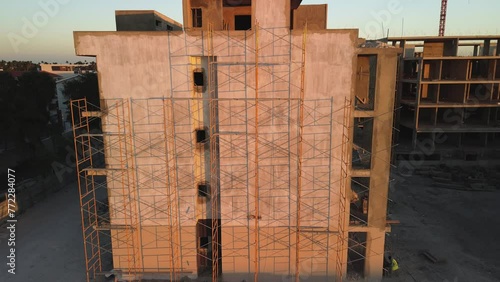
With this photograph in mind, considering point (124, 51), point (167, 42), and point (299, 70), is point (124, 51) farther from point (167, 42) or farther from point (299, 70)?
point (299, 70)

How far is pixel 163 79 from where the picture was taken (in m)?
15.6

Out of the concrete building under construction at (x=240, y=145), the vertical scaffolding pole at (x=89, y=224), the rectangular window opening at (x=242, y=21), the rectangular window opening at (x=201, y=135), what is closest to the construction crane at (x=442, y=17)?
the rectangular window opening at (x=242, y=21)

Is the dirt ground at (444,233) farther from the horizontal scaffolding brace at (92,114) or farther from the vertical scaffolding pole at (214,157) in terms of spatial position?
the horizontal scaffolding brace at (92,114)

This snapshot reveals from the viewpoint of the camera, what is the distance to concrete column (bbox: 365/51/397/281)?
50.5ft

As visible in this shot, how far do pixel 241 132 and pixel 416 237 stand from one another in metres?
13.5

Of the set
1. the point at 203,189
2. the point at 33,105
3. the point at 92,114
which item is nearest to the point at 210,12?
the point at 92,114

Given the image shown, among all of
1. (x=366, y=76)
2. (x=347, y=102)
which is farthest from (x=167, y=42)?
(x=366, y=76)

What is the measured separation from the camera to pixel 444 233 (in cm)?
2184

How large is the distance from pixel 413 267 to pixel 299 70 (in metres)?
12.0

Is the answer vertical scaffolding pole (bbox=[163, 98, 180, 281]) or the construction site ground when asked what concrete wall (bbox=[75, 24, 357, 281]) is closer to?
vertical scaffolding pole (bbox=[163, 98, 180, 281])

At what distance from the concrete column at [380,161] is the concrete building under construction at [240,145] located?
0.05 metres

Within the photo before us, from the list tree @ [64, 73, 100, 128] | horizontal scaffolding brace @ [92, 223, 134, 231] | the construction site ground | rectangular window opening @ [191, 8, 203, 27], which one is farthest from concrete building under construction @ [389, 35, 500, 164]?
tree @ [64, 73, 100, 128]

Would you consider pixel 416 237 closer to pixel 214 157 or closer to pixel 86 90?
pixel 214 157

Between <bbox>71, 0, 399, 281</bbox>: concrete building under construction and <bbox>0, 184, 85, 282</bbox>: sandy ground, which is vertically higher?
<bbox>71, 0, 399, 281</bbox>: concrete building under construction
